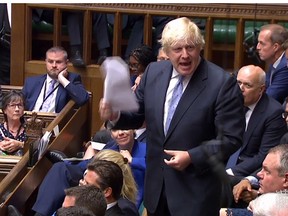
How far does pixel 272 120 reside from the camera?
3803mm

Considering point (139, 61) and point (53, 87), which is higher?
point (139, 61)

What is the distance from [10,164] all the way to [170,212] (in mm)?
1397

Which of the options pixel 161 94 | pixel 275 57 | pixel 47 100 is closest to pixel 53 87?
pixel 47 100

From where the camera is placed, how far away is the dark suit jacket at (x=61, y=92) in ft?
17.1

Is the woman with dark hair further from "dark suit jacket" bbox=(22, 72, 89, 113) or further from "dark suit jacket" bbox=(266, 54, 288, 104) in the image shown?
"dark suit jacket" bbox=(266, 54, 288, 104)

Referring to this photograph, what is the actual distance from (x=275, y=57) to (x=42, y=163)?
4.63 feet

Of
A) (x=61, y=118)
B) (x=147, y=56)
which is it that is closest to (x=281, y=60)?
(x=147, y=56)

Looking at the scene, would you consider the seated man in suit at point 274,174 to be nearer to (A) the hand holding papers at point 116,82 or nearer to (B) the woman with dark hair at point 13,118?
(A) the hand holding papers at point 116,82

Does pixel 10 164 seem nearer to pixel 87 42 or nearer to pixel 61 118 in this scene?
pixel 61 118

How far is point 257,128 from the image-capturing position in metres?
3.80

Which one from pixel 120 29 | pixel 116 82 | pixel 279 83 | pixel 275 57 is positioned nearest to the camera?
pixel 116 82

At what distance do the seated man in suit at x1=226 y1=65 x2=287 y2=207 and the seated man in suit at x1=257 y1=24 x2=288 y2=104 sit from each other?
0.56 m

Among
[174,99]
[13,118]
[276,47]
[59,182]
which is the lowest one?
[59,182]

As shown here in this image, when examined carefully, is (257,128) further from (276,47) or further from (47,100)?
(47,100)
